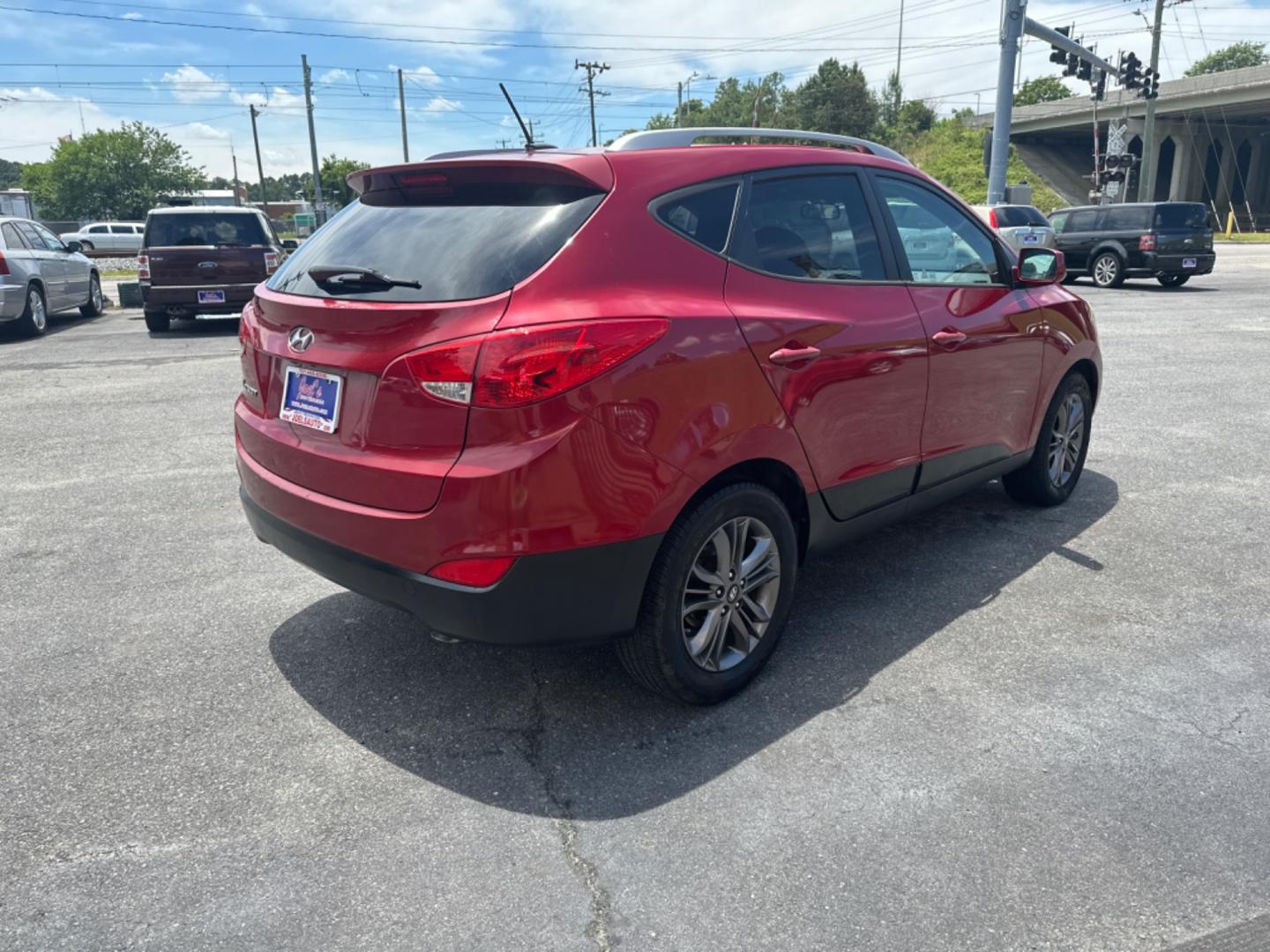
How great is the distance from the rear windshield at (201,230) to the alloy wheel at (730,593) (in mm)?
11661

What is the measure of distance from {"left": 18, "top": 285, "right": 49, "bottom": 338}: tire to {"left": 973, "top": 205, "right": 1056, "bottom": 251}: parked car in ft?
60.8

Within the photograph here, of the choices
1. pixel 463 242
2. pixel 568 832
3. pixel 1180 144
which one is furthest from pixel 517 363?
pixel 1180 144

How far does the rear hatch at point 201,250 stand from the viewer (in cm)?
1236

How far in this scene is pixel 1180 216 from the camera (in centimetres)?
1922

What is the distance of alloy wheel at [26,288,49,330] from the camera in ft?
40.8

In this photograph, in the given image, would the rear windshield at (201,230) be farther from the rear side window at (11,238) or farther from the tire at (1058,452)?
the tire at (1058,452)

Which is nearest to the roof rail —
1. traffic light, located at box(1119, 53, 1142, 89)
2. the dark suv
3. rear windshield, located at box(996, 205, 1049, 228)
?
the dark suv

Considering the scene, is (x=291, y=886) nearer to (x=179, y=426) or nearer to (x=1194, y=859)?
(x=1194, y=859)

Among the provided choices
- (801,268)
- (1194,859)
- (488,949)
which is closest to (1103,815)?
(1194,859)

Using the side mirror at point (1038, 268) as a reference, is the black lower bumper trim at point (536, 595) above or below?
below

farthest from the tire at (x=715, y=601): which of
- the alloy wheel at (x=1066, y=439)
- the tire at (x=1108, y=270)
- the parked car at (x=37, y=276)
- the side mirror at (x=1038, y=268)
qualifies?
the tire at (x=1108, y=270)

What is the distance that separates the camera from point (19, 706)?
306 centimetres

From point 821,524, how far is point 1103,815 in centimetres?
129

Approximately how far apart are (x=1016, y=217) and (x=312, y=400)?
955 inches
